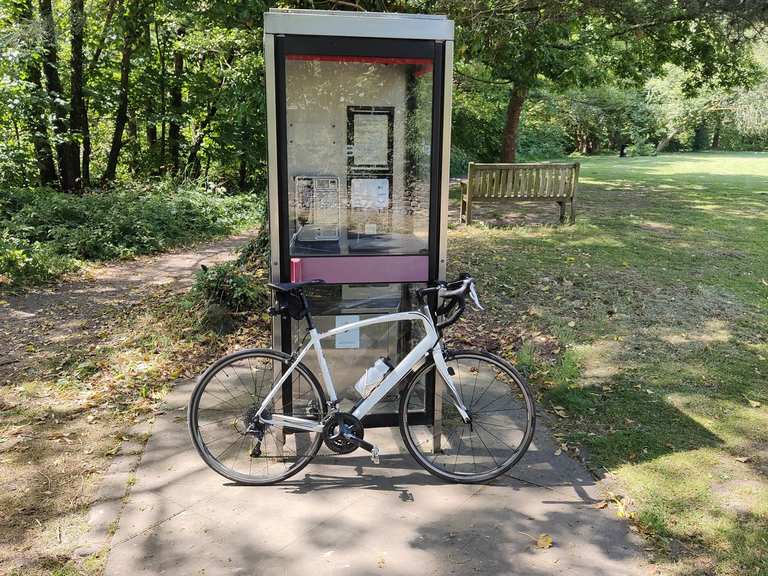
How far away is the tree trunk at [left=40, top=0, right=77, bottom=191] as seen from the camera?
1254cm

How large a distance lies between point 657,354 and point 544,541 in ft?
9.15

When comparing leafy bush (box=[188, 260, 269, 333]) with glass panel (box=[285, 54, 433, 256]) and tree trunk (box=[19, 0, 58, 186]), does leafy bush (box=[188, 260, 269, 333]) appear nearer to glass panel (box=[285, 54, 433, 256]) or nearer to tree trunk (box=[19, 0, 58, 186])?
glass panel (box=[285, 54, 433, 256])

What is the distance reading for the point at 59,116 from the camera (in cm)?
1325

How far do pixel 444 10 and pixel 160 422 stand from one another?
5066mm

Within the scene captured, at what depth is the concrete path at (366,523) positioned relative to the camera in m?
2.80

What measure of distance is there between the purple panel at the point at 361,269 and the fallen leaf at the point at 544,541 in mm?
1464

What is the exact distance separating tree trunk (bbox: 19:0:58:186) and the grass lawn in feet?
26.6

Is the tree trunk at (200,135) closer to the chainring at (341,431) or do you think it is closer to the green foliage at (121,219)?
the green foliage at (121,219)

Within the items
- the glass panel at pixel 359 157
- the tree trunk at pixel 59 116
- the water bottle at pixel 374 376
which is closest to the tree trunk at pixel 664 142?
the tree trunk at pixel 59 116

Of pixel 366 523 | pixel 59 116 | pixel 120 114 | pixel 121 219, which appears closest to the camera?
pixel 366 523

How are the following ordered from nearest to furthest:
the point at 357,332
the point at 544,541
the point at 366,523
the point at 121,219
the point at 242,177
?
the point at 544,541 → the point at 366,523 → the point at 357,332 → the point at 121,219 → the point at 242,177

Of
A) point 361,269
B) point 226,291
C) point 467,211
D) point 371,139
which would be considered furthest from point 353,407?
point 467,211

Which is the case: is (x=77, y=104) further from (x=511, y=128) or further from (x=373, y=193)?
(x=373, y=193)

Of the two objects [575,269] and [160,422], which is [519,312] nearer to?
[575,269]
